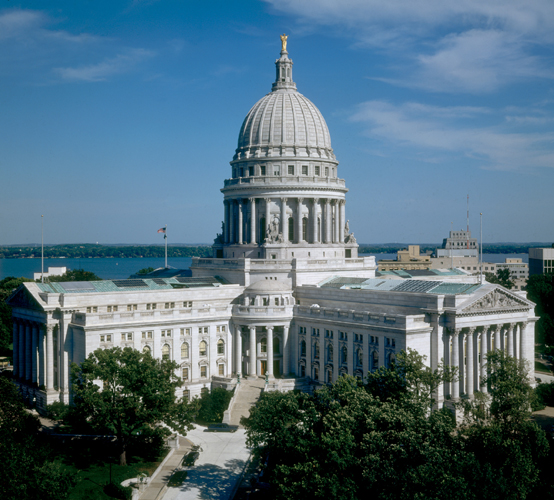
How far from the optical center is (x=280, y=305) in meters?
88.2

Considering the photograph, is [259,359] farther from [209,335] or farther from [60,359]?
[60,359]

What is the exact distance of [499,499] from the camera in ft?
149

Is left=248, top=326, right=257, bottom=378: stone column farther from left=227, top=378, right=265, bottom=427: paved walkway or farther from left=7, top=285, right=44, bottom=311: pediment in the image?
left=7, top=285, right=44, bottom=311: pediment

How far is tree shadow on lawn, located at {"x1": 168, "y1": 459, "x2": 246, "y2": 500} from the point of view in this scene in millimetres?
56812

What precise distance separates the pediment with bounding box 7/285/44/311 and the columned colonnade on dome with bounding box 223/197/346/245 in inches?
1340

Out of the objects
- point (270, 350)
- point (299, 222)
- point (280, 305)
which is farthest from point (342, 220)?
point (270, 350)

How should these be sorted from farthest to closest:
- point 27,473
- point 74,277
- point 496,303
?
point 74,277, point 496,303, point 27,473

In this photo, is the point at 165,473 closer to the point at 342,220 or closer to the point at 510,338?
Answer: the point at 510,338

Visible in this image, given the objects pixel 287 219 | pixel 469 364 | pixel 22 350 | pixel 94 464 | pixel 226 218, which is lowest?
pixel 94 464

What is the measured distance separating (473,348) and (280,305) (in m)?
25.1

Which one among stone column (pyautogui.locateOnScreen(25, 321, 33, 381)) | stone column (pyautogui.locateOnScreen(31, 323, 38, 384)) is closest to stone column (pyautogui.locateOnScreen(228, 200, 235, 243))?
stone column (pyautogui.locateOnScreen(25, 321, 33, 381))

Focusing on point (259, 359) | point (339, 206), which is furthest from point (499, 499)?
point (339, 206)

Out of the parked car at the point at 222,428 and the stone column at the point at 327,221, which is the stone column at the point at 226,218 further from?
the parked car at the point at 222,428

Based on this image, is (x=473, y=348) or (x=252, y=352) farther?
(x=252, y=352)
